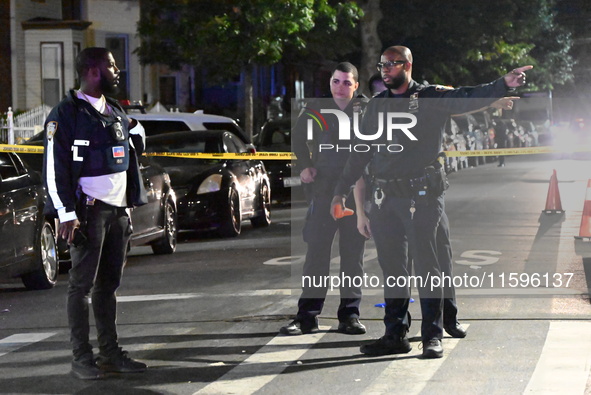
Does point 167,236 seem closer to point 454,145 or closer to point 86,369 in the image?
point 86,369

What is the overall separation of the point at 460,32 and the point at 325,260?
31736 millimetres

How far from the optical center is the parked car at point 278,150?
2208cm

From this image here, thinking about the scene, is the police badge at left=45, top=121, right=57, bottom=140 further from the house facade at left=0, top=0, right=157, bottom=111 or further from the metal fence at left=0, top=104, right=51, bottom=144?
the house facade at left=0, top=0, right=157, bottom=111

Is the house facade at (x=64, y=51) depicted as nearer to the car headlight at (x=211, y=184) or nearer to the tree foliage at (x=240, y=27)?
the tree foliage at (x=240, y=27)

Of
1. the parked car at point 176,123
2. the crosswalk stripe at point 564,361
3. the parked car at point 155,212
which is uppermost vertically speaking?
the parked car at point 176,123

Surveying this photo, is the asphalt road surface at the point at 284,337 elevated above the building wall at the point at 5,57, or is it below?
below

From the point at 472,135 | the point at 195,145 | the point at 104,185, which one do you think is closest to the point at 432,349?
the point at 104,185

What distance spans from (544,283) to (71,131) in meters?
5.15

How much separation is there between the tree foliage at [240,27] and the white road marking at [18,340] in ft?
68.0

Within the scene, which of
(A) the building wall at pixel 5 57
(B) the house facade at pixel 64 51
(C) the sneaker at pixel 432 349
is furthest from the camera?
(B) the house facade at pixel 64 51

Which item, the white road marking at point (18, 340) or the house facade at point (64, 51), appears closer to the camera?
the white road marking at point (18, 340)

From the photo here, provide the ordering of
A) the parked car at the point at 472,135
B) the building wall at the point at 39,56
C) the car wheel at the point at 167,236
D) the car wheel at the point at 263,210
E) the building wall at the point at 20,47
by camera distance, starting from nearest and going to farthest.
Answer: the car wheel at the point at 167,236
the car wheel at the point at 263,210
the building wall at the point at 20,47
the building wall at the point at 39,56
the parked car at the point at 472,135

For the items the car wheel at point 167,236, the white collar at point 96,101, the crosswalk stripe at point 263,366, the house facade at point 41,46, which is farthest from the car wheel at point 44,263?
the house facade at point 41,46

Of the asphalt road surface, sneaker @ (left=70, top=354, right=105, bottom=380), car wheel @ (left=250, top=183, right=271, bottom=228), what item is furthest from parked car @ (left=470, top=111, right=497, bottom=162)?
sneaker @ (left=70, top=354, right=105, bottom=380)
